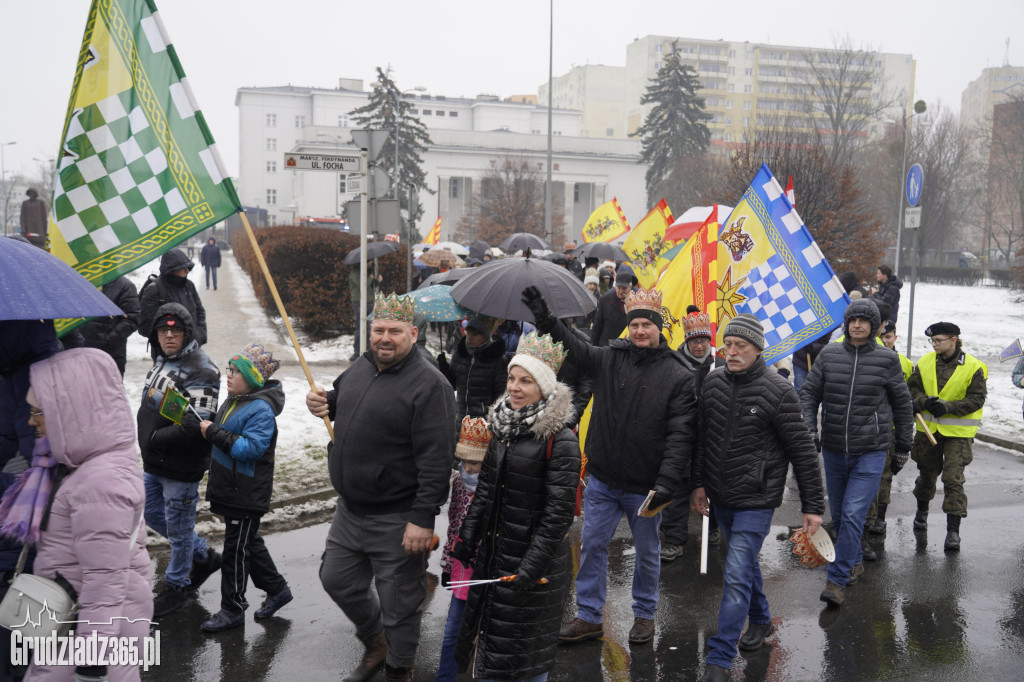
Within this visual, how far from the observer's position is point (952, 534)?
7.12 metres

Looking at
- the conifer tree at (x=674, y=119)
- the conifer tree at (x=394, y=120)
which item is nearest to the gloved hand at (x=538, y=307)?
the conifer tree at (x=394, y=120)

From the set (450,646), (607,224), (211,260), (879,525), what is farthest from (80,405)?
(211,260)

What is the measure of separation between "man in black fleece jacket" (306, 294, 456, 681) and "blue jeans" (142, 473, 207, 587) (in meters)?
1.34

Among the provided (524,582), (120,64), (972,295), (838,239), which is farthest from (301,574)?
(972,295)

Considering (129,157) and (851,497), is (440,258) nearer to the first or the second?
(851,497)

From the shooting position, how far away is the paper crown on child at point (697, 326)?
22.2 ft

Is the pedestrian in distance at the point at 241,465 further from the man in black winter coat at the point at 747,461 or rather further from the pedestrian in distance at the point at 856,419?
the pedestrian in distance at the point at 856,419

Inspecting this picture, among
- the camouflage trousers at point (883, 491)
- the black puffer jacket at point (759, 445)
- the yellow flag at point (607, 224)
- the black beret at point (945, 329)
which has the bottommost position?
the camouflage trousers at point (883, 491)

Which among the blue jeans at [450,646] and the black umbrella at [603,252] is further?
the black umbrella at [603,252]

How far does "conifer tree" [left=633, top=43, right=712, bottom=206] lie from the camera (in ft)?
205

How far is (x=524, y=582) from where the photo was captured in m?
3.82

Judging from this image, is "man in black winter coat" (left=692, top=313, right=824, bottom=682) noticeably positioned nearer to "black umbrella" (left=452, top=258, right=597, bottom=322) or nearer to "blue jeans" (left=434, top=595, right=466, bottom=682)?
"black umbrella" (left=452, top=258, right=597, bottom=322)

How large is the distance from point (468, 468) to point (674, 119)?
62.6 meters

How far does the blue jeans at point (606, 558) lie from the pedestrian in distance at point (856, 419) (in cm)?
152
